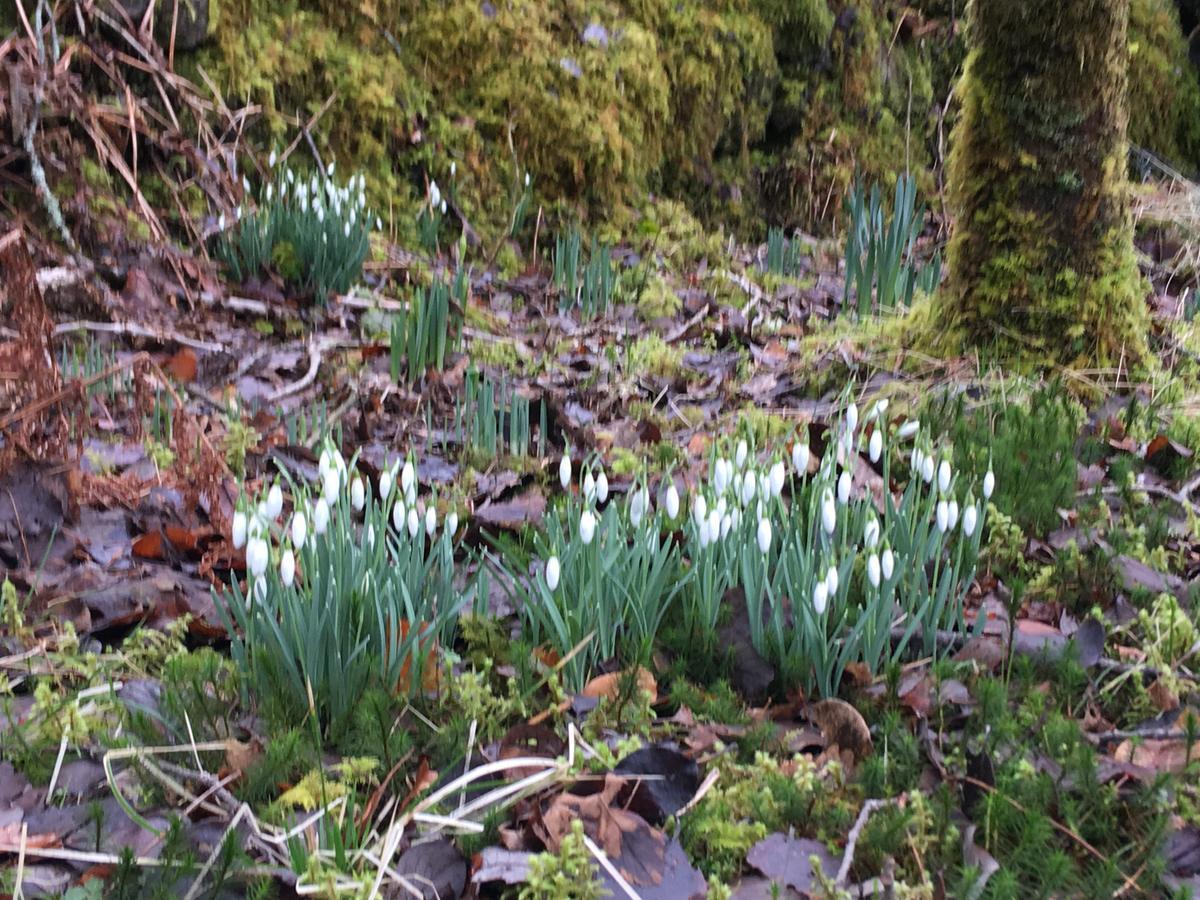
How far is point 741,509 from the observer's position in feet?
6.64

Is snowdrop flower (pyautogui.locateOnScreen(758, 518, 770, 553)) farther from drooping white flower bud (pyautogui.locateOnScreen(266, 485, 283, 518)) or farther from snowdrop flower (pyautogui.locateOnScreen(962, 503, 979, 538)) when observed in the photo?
drooping white flower bud (pyautogui.locateOnScreen(266, 485, 283, 518))


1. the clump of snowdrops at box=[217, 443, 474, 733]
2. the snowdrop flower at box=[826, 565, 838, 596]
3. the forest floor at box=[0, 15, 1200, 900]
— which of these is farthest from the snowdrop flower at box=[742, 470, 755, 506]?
the clump of snowdrops at box=[217, 443, 474, 733]

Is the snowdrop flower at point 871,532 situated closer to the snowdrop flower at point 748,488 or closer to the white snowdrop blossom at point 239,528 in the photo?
the snowdrop flower at point 748,488

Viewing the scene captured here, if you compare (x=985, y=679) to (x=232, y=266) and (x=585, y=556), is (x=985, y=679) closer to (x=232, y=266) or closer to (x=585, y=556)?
(x=585, y=556)

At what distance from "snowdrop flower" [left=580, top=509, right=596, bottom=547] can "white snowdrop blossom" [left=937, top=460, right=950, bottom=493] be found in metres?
0.71

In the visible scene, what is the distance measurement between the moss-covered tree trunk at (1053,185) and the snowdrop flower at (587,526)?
1.99m

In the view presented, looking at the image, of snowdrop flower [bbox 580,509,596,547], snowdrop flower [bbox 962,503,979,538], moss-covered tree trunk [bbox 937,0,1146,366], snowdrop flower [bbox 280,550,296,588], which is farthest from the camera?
moss-covered tree trunk [bbox 937,0,1146,366]

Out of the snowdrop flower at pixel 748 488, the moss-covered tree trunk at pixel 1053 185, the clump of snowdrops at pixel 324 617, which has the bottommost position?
the clump of snowdrops at pixel 324 617

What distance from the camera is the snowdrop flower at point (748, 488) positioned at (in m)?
1.96

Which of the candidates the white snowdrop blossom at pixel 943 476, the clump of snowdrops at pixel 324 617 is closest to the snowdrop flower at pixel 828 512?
the white snowdrop blossom at pixel 943 476

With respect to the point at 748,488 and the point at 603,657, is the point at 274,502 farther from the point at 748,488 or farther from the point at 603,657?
the point at 748,488

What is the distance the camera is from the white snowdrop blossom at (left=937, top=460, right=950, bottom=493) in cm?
198

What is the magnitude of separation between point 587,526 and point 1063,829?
89 cm

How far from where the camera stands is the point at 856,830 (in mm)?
1430
